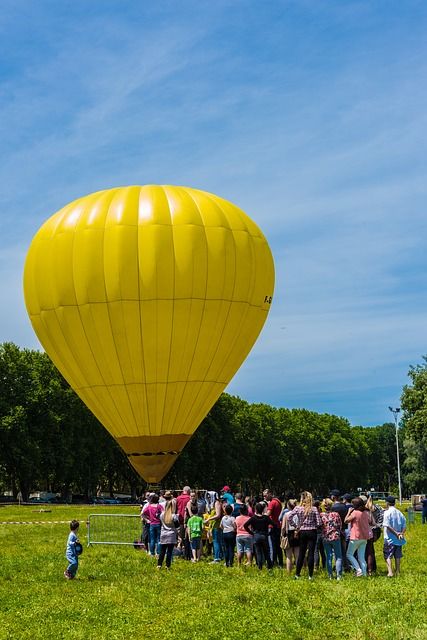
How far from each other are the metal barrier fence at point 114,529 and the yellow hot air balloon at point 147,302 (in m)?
3.66

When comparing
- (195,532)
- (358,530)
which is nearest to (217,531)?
(195,532)

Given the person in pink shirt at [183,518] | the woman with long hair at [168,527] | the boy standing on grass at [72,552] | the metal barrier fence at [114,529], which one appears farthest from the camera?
the metal barrier fence at [114,529]

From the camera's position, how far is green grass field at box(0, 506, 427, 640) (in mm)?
13734

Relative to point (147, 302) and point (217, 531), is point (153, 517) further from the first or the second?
point (147, 302)

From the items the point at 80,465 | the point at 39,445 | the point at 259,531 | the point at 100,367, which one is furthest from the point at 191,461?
the point at 259,531

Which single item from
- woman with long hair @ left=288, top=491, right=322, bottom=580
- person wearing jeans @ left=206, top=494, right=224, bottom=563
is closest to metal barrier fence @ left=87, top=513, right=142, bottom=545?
person wearing jeans @ left=206, top=494, right=224, bottom=563

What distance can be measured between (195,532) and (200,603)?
692 centimetres

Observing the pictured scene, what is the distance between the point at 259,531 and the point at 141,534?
800 centimetres

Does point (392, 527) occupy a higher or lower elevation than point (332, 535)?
higher

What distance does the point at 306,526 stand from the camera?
18.8 m

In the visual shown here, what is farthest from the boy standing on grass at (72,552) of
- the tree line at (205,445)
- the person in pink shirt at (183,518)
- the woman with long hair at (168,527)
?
the tree line at (205,445)

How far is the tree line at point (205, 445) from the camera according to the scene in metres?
72.5

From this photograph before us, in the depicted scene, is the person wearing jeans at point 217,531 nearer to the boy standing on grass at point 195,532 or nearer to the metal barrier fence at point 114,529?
the boy standing on grass at point 195,532

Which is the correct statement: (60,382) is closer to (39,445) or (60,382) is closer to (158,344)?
(39,445)
